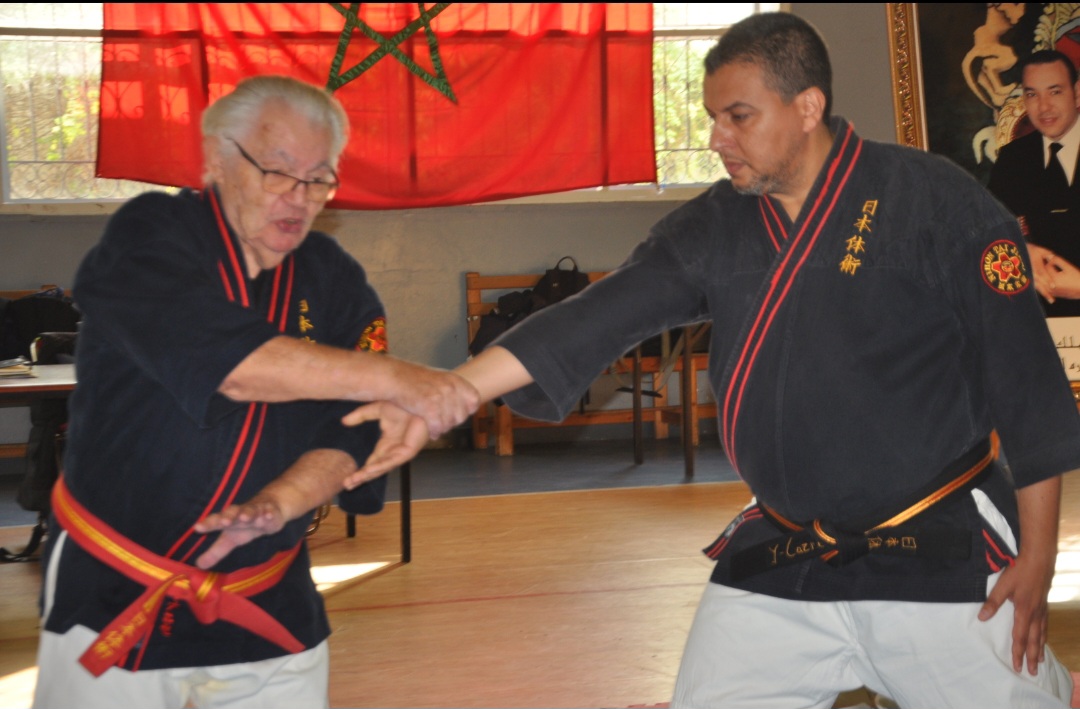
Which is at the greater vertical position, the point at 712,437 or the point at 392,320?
the point at 392,320

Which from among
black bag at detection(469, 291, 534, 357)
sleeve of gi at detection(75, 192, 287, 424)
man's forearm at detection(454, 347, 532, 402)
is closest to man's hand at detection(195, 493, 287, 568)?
sleeve of gi at detection(75, 192, 287, 424)

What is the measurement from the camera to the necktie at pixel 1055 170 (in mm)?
3293

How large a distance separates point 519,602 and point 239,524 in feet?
7.78

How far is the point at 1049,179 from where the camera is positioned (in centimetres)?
330

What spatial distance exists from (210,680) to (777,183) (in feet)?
3.62

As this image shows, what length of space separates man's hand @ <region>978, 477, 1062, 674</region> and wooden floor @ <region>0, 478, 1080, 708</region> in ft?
4.61

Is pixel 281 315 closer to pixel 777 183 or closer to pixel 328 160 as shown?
pixel 328 160

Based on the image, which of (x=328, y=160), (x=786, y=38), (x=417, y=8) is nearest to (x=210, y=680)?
(x=328, y=160)

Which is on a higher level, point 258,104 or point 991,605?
point 258,104

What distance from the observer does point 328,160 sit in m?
1.62

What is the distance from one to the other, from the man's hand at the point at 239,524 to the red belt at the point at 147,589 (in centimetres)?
4

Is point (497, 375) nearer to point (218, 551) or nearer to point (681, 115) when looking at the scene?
point (218, 551)

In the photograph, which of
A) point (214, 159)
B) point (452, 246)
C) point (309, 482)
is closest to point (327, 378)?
point (309, 482)

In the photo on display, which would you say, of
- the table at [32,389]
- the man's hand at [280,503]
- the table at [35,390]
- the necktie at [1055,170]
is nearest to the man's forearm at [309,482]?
the man's hand at [280,503]
